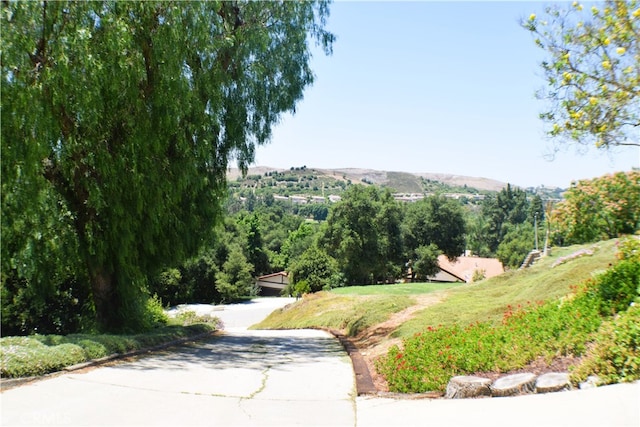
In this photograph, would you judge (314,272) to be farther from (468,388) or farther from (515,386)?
(515,386)

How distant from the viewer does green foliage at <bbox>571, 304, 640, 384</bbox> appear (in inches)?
209

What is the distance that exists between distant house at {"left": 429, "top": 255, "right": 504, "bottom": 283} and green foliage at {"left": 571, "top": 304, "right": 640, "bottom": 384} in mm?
67751

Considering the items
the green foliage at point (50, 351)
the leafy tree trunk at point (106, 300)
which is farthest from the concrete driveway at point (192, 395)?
the leafy tree trunk at point (106, 300)

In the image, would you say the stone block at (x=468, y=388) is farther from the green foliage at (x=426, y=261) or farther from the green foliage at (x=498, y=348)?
the green foliage at (x=426, y=261)

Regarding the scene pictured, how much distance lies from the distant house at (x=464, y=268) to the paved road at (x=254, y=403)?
66.5 m

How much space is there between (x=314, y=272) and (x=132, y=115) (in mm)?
43304

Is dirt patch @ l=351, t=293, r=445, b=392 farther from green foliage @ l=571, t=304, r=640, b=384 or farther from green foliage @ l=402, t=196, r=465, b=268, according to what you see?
green foliage @ l=402, t=196, r=465, b=268

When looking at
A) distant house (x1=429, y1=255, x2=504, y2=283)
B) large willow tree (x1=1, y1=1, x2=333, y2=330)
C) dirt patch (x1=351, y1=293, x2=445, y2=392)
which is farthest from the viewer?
distant house (x1=429, y1=255, x2=504, y2=283)

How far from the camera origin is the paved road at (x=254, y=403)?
487 centimetres

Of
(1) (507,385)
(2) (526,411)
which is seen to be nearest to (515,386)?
(1) (507,385)

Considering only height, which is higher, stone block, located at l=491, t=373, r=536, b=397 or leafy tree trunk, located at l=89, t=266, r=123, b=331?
leafy tree trunk, located at l=89, t=266, r=123, b=331

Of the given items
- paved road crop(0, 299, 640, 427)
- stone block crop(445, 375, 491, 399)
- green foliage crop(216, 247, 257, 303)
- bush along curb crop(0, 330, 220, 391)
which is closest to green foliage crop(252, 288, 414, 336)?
bush along curb crop(0, 330, 220, 391)

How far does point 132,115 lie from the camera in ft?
36.1

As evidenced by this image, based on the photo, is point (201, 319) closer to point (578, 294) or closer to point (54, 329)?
point (54, 329)
